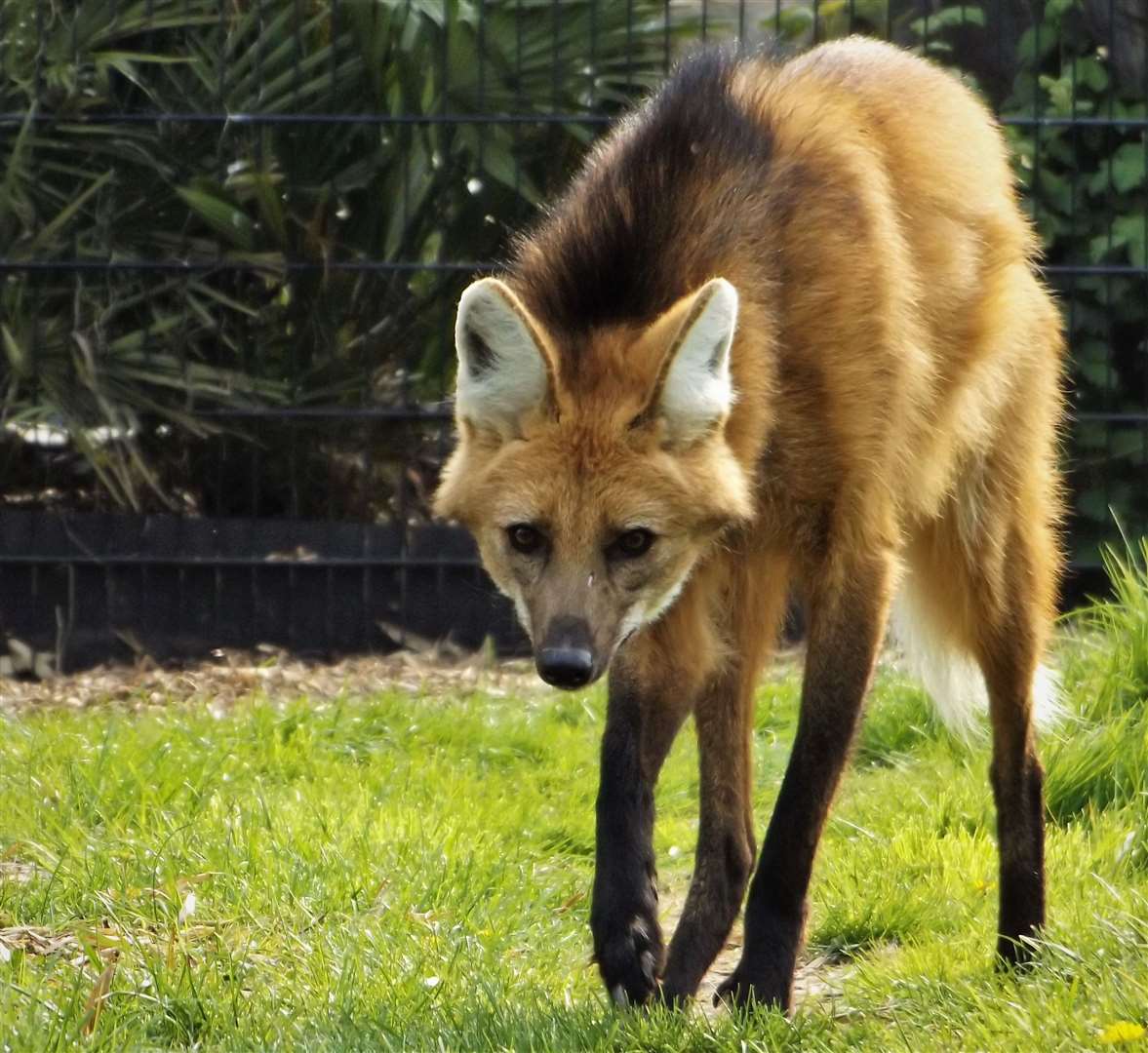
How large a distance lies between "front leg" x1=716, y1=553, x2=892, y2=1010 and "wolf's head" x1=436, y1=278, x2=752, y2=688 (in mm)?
277

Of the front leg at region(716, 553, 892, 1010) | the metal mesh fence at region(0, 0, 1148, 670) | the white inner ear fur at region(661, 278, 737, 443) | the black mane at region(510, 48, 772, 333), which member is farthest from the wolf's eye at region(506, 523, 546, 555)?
the metal mesh fence at region(0, 0, 1148, 670)

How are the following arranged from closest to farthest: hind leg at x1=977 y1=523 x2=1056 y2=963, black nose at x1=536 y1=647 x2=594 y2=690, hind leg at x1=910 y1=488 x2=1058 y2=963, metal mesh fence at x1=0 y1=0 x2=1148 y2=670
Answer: black nose at x1=536 y1=647 x2=594 y2=690, hind leg at x1=977 y1=523 x2=1056 y2=963, hind leg at x1=910 y1=488 x2=1058 y2=963, metal mesh fence at x1=0 y1=0 x2=1148 y2=670

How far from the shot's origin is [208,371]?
257 inches

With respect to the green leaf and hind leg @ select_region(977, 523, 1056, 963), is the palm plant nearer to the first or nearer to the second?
the green leaf

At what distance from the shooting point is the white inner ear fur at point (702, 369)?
3008 mm

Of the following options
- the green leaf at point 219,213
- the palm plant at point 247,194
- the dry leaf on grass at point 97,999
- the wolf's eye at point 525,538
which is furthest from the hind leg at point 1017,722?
the green leaf at point 219,213

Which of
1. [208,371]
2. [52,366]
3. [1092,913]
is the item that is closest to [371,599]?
[208,371]

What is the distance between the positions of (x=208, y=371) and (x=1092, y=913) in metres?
4.20

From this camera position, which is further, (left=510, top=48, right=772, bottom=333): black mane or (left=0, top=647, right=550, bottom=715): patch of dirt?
(left=0, top=647, right=550, bottom=715): patch of dirt

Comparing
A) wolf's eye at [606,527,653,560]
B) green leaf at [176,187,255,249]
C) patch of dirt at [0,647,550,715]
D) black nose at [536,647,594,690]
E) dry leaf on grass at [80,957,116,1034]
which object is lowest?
patch of dirt at [0,647,550,715]

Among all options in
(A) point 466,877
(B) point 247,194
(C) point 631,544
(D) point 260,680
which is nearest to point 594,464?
(C) point 631,544

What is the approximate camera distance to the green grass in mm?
2814

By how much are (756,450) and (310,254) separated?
12.2 feet

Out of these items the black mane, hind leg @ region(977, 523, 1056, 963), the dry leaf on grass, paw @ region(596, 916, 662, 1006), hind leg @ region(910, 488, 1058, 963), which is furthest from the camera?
hind leg @ region(910, 488, 1058, 963)
